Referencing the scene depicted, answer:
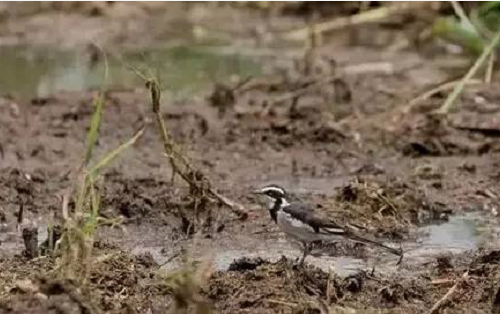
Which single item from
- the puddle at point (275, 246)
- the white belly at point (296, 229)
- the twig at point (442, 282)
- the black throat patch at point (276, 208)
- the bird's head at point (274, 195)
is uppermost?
the bird's head at point (274, 195)

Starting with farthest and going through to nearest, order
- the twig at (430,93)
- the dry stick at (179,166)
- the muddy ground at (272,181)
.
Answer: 1. the twig at (430,93)
2. the dry stick at (179,166)
3. the muddy ground at (272,181)

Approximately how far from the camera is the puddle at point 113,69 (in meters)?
13.8

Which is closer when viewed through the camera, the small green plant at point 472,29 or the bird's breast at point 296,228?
the bird's breast at point 296,228

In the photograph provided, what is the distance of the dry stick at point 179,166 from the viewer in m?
8.27

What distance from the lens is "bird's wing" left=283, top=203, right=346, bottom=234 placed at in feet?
25.3

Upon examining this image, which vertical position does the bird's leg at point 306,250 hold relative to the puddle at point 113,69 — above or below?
above

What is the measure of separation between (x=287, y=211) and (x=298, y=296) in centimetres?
121

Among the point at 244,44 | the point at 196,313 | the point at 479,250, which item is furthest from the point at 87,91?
the point at 196,313

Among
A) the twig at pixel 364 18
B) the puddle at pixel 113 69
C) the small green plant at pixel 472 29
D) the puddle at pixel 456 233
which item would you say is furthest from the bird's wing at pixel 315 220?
the twig at pixel 364 18

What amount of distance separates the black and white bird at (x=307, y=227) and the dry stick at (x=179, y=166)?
34.5 inches

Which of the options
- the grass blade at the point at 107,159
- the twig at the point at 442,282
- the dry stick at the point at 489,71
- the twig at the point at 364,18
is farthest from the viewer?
the twig at the point at 364,18

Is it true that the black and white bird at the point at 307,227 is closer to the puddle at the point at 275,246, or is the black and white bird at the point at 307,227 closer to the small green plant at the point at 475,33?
the puddle at the point at 275,246

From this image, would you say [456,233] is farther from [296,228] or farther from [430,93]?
[430,93]

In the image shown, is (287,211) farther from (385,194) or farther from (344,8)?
(344,8)
